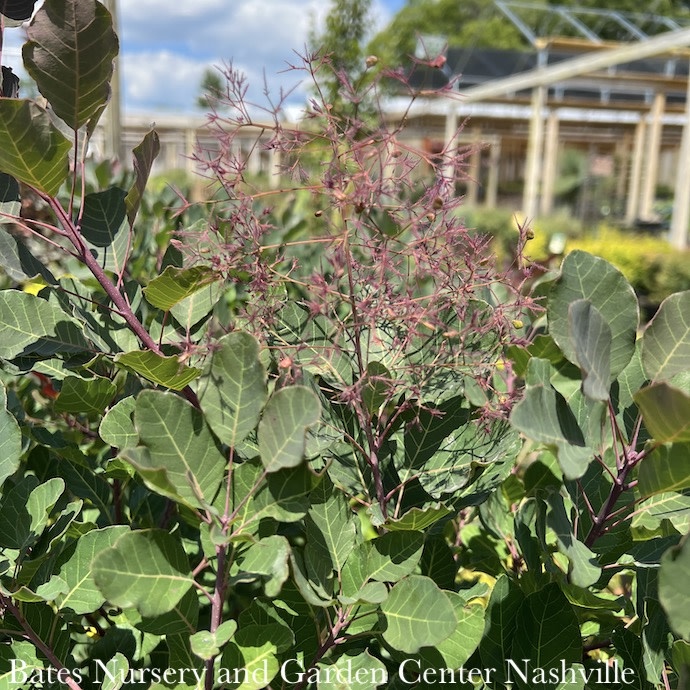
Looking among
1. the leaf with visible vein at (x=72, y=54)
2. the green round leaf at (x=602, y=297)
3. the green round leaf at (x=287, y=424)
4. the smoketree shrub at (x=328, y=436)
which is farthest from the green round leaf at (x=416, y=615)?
the leaf with visible vein at (x=72, y=54)

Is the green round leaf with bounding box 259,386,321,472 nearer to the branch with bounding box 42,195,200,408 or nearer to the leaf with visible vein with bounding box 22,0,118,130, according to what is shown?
the branch with bounding box 42,195,200,408

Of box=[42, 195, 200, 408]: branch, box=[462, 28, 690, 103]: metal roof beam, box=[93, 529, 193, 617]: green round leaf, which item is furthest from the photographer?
box=[462, 28, 690, 103]: metal roof beam

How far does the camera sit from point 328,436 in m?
0.93

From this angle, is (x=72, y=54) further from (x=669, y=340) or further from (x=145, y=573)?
(x=669, y=340)

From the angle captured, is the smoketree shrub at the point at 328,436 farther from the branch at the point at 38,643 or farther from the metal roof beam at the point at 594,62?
the metal roof beam at the point at 594,62

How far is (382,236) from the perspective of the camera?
0.90 meters

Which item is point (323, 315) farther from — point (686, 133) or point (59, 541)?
point (686, 133)

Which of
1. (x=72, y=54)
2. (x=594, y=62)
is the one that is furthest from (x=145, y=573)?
(x=594, y=62)

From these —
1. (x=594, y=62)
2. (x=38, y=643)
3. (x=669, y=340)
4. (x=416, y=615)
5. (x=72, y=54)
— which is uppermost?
(x=594, y=62)

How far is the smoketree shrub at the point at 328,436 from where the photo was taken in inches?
31.0

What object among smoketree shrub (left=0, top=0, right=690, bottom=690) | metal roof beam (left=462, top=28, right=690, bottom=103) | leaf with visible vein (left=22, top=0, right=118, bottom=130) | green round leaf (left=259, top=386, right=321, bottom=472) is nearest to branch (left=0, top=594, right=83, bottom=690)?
smoketree shrub (left=0, top=0, right=690, bottom=690)

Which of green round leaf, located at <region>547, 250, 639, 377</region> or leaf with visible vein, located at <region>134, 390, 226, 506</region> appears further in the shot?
green round leaf, located at <region>547, 250, 639, 377</region>

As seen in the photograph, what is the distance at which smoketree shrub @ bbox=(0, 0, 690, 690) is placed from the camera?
0.79m

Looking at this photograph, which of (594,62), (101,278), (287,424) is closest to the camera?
(287,424)
